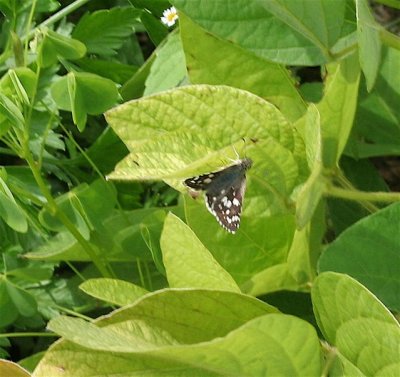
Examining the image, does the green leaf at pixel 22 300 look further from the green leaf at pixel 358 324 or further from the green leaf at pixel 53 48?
the green leaf at pixel 358 324

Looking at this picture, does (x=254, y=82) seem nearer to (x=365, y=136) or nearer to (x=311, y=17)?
(x=311, y=17)

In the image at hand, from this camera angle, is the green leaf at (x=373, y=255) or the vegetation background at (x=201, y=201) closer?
the vegetation background at (x=201, y=201)

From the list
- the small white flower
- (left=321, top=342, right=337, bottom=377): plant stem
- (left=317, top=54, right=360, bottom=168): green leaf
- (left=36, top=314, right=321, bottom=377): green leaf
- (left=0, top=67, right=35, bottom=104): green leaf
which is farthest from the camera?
the small white flower

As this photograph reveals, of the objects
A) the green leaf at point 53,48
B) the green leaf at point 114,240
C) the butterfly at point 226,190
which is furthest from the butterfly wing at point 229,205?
the green leaf at point 53,48

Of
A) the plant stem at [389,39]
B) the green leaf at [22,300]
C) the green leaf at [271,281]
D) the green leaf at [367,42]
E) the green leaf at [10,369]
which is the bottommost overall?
the green leaf at [22,300]

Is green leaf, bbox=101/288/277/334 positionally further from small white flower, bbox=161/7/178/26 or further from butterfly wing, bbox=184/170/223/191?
small white flower, bbox=161/7/178/26

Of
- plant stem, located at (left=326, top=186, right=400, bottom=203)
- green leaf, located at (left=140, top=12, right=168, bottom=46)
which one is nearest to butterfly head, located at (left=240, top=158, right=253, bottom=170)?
plant stem, located at (left=326, top=186, right=400, bottom=203)

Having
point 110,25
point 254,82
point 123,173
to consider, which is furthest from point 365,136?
point 123,173
